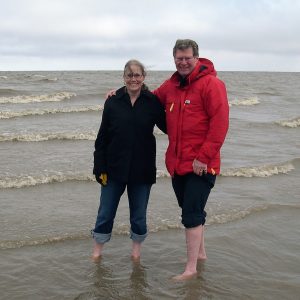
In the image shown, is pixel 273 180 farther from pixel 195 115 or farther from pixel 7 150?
pixel 7 150

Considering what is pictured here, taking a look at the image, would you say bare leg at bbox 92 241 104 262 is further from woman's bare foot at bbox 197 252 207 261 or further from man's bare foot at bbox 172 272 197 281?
woman's bare foot at bbox 197 252 207 261

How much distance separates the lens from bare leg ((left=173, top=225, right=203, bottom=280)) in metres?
4.52

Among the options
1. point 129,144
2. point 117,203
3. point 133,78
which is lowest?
point 117,203

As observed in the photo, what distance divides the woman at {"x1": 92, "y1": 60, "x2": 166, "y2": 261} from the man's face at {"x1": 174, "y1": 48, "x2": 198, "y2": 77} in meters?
0.42

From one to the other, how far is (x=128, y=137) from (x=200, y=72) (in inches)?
38.2

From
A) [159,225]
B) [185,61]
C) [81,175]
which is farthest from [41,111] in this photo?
[185,61]

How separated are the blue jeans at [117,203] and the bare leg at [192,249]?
565 millimetres

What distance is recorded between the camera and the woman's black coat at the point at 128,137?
4.50 metres

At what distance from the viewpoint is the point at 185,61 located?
423 cm

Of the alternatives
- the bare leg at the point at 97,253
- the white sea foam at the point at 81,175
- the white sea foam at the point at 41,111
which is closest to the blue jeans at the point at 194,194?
the bare leg at the point at 97,253

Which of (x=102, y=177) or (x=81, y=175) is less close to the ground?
(x=102, y=177)

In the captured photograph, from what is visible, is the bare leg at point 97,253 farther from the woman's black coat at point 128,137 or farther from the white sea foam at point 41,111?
the white sea foam at point 41,111

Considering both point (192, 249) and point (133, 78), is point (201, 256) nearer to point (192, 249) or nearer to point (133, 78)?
point (192, 249)

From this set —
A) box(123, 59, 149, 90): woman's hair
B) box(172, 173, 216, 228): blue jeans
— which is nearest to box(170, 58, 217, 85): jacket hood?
box(123, 59, 149, 90): woman's hair
